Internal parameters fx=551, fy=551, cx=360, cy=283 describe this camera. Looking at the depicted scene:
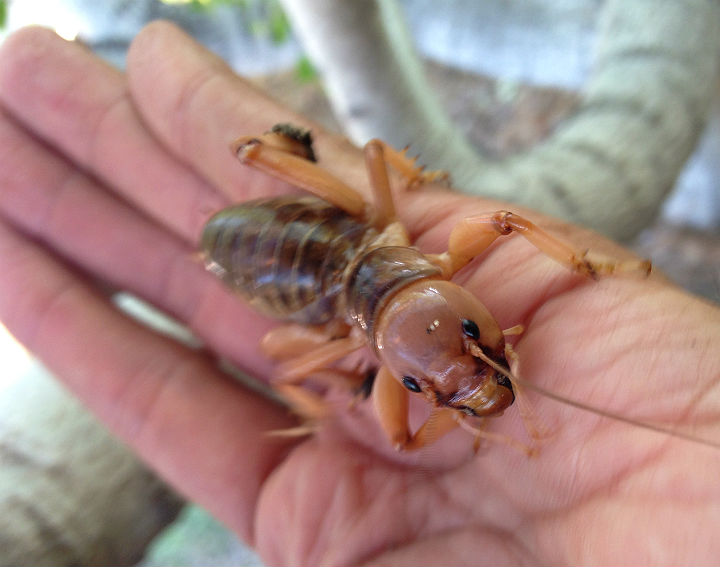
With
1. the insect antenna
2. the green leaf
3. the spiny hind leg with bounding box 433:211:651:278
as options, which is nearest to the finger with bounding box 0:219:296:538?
the spiny hind leg with bounding box 433:211:651:278

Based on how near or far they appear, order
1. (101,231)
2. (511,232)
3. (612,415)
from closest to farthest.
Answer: (612,415) → (511,232) → (101,231)

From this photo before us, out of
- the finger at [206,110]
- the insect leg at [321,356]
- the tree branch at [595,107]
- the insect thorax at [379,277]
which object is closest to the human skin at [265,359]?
the finger at [206,110]

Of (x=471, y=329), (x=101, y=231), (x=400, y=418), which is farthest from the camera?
(x=101, y=231)

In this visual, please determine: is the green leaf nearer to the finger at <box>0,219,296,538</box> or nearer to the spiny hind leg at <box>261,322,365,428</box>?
A: the finger at <box>0,219,296,538</box>

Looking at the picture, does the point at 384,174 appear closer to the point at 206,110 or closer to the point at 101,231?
the point at 206,110

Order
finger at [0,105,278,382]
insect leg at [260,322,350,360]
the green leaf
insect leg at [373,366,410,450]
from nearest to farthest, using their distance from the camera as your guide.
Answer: insect leg at [373,366,410,450], insect leg at [260,322,350,360], finger at [0,105,278,382], the green leaf

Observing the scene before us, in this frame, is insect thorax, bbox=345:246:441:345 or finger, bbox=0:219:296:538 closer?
insect thorax, bbox=345:246:441:345

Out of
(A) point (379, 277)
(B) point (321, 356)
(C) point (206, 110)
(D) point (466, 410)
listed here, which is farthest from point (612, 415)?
(C) point (206, 110)

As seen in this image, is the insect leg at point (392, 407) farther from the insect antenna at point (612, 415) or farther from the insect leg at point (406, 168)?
the insect leg at point (406, 168)
